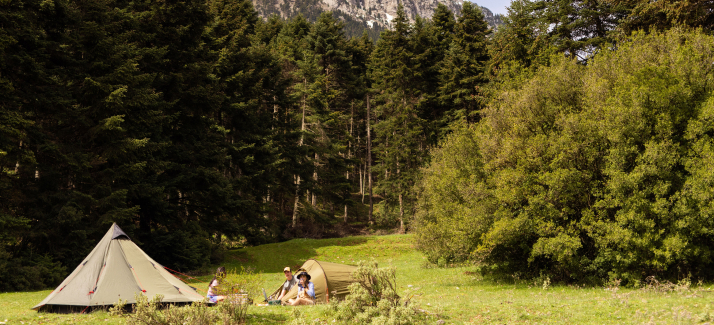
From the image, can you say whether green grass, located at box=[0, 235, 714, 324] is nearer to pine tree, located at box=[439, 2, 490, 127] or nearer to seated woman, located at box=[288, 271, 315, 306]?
seated woman, located at box=[288, 271, 315, 306]

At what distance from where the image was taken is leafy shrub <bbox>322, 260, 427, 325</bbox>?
→ 843cm

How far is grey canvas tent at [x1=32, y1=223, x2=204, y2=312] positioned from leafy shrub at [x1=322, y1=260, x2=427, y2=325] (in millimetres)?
5637

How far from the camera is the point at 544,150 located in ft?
51.6

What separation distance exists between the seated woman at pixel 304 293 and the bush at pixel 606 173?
692cm

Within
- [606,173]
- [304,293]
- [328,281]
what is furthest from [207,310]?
[606,173]

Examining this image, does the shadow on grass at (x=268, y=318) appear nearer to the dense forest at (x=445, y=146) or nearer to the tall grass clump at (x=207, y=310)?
the tall grass clump at (x=207, y=310)

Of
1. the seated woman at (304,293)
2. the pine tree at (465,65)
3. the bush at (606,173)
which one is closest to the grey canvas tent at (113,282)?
the seated woman at (304,293)

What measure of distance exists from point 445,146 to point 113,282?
18.7m

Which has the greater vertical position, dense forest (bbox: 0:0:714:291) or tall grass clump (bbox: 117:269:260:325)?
dense forest (bbox: 0:0:714:291)

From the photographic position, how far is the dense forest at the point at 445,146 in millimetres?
14250

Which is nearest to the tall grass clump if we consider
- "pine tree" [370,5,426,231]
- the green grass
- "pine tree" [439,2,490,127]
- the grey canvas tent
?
the green grass

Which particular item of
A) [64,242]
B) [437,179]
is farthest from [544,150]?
[64,242]

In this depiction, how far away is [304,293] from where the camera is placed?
12820 mm

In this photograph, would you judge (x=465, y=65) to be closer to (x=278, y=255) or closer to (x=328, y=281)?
(x=278, y=255)
